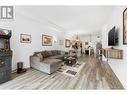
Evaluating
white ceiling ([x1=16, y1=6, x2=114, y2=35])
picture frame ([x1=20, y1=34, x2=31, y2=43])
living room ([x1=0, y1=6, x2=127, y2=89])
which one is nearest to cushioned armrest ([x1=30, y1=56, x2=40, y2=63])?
living room ([x1=0, y1=6, x2=127, y2=89])

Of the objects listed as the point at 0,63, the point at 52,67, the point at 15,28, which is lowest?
the point at 52,67

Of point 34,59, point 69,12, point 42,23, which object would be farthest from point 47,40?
point 69,12

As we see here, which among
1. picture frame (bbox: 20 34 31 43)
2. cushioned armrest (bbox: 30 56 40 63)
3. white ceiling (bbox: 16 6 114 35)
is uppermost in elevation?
white ceiling (bbox: 16 6 114 35)

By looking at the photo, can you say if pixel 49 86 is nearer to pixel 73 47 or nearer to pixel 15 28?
pixel 15 28

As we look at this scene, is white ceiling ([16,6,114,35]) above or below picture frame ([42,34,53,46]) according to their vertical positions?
above

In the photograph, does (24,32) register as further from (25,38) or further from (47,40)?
(47,40)

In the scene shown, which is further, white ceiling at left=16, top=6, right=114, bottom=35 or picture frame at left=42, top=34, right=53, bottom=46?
picture frame at left=42, top=34, right=53, bottom=46

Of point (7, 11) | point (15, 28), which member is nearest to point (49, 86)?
point (7, 11)

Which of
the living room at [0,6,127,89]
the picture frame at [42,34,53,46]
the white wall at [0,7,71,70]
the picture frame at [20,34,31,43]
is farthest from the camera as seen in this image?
the picture frame at [42,34,53,46]

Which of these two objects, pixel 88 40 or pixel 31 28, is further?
pixel 88 40

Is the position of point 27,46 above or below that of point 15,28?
below

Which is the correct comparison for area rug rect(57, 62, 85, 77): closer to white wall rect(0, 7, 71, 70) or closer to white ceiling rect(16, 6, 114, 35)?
white wall rect(0, 7, 71, 70)

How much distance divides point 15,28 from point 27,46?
3.54 ft

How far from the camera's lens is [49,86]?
10.3ft
